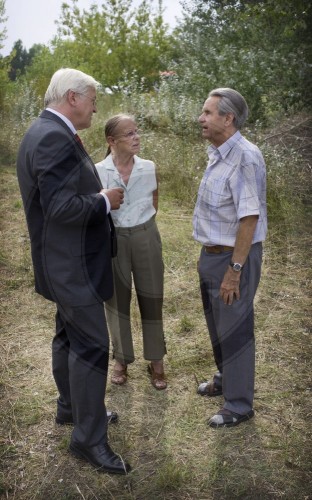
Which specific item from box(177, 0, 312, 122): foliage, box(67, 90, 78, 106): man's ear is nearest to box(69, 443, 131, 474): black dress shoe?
box(67, 90, 78, 106): man's ear

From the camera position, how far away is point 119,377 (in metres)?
3.35

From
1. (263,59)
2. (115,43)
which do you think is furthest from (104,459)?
(115,43)

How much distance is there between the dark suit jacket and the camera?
2.14 metres

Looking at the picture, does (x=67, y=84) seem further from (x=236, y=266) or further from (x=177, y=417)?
(x=177, y=417)

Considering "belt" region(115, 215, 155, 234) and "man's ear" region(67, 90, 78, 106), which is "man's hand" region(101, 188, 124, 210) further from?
"belt" region(115, 215, 155, 234)

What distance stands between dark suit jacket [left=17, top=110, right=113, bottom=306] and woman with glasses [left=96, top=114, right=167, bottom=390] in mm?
545

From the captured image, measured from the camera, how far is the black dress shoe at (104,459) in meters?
2.55

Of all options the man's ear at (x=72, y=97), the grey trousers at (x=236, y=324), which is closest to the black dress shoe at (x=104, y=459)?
the grey trousers at (x=236, y=324)

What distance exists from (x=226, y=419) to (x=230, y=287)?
2.49 ft

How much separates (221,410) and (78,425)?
0.82 metres

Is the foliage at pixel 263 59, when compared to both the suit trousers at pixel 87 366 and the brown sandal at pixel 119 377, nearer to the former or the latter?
the brown sandal at pixel 119 377

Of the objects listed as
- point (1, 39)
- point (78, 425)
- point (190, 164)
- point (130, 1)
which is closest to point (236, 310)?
point (78, 425)

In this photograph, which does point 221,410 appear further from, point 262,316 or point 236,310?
point 262,316

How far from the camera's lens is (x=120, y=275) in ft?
10.2
